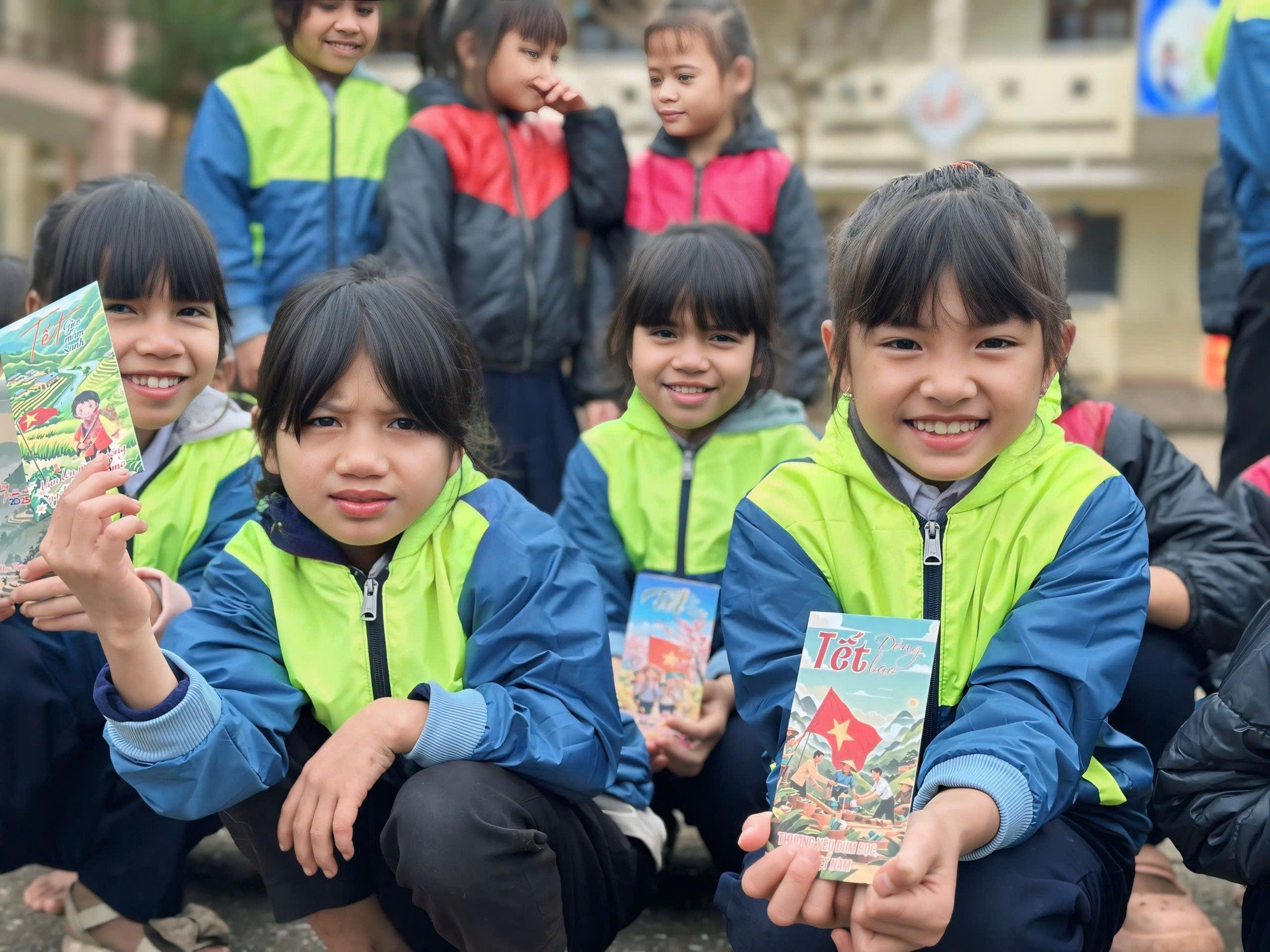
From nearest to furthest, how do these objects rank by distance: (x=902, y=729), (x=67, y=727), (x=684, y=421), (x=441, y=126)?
(x=902, y=729), (x=67, y=727), (x=684, y=421), (x=441, y=126)

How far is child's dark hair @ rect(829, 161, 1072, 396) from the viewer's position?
5.16 feet

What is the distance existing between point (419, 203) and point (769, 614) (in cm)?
161

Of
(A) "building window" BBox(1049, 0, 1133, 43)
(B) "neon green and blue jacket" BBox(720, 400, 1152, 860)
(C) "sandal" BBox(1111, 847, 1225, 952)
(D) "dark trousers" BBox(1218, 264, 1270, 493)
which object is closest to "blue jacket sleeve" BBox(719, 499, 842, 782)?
(B) "neon green and blue jacket" BBox(720, 400, 1152, 860)

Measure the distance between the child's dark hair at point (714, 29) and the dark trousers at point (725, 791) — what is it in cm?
151

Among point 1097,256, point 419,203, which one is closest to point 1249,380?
point 419,203

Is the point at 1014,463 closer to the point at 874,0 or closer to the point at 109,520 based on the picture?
the point at 109,520

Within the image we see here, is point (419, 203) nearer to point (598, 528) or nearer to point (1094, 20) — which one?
point (598, 528)

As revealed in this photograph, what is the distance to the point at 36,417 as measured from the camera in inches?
65.1

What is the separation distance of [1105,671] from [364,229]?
2078 millimetres

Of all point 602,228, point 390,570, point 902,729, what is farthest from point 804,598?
point 602,228

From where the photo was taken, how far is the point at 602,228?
3248 millimetres

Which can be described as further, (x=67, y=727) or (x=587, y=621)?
(x=67, y=727)

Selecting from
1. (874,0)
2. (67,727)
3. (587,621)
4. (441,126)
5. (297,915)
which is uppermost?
(874,0)

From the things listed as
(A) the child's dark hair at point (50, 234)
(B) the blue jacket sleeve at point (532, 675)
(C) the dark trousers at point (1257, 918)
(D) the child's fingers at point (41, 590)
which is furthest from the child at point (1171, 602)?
(A) the child's dark hair at point (50, 234)
